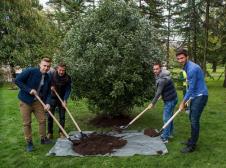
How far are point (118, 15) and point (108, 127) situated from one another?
10.4ft

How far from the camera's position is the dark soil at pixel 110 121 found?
11.2 m

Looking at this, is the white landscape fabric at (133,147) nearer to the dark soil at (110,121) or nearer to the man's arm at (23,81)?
the man's arm at (23,81)

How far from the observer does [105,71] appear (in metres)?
10.1

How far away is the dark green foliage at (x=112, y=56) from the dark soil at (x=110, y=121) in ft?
1.24

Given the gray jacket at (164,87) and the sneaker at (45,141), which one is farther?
the sneaker at (45,141)

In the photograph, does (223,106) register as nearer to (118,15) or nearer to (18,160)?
(118,15)

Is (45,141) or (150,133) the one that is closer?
(45,141)

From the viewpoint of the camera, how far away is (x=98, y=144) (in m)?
8.62

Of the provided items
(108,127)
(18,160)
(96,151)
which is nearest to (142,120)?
(108,127)

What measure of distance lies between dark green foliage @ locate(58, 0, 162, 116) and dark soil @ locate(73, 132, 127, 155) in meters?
1.32

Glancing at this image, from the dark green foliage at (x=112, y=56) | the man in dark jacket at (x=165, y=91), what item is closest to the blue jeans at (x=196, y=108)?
the man in dark jacket at (x=165, y=91)

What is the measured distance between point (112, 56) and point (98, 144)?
2577mm

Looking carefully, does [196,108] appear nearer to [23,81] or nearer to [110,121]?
[23,81]

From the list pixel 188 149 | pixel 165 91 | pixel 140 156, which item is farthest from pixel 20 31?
pixel 188 149
